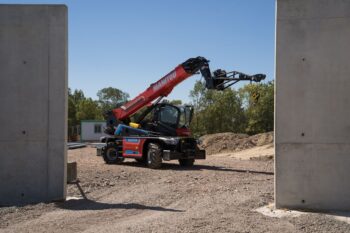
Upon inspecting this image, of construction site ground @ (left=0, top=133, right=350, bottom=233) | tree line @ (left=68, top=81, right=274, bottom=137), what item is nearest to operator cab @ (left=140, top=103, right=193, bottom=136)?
→ construction site ground @ (left=0, top=133, right=350, bottom=233)

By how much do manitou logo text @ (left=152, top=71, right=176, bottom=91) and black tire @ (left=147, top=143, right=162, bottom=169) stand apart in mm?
2614

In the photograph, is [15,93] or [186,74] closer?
[15,93]

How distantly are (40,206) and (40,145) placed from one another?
4.39 feet

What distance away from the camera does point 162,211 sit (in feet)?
28.0

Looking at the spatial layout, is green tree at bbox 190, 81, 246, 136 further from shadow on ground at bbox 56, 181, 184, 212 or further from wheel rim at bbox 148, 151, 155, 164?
shadow on ground at bbox 56, 181, 184, 212

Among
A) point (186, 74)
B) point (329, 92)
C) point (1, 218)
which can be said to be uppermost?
point (186, 74)

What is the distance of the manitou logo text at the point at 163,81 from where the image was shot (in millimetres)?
18281

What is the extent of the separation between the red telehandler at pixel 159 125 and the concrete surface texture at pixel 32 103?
26.1ft

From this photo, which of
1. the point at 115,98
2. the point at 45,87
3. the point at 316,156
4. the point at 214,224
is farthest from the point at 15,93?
the point at 115,98

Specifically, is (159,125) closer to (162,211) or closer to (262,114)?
(162,211)

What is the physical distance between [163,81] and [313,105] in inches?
429

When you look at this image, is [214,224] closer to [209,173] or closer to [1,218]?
[1,218]

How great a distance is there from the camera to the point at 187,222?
7.45 meters

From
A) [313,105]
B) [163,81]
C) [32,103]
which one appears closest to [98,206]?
[32,103]
